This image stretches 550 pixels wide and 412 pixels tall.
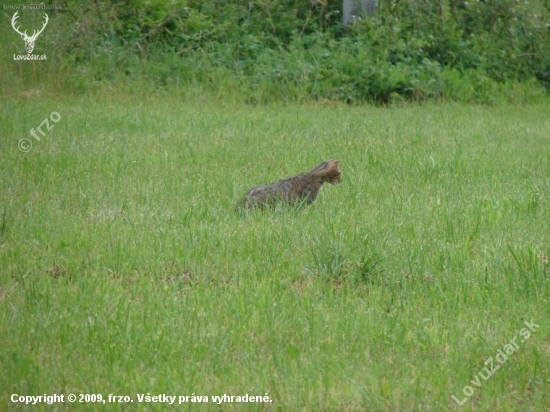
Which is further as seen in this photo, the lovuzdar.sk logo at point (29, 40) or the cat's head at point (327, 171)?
the lovuzdar.sk logo at point (29, 40)

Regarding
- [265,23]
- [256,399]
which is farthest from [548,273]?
[265,23]

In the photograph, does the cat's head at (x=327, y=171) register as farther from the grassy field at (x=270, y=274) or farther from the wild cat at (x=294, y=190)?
the grassy field at (x=270, y=274)

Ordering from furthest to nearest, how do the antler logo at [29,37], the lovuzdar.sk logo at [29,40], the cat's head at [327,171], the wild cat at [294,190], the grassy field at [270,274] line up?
the antler logo at [29,37] < the lovuzdar.sk logo at [29,40] < the cat's head at [327,171] < the wild cat at [294,190] < the grassy field at [270,274]

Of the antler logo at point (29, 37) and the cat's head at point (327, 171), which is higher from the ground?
the cat's head at point (327, 171)

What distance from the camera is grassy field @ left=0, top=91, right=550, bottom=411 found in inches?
177

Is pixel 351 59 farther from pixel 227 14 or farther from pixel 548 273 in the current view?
pixel 548 273

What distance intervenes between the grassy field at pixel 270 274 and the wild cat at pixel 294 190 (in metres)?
0.17

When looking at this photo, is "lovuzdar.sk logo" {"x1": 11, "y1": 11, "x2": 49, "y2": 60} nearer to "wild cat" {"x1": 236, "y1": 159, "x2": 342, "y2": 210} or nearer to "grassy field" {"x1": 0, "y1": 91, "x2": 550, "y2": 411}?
"grassy field" {"x1": 0, "y1": 91, "x2": 550, "y2": 411}

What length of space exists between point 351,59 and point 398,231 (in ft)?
24.8

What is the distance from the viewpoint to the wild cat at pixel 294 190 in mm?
7527

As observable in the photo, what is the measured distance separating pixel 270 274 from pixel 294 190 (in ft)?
6.01

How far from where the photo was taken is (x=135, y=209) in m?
7.47

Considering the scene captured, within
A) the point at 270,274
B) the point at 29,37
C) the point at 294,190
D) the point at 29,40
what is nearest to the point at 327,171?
the point at 294,190

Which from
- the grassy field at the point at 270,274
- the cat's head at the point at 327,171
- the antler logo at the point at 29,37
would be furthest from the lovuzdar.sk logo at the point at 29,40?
the cat's head at the point at 327,171
